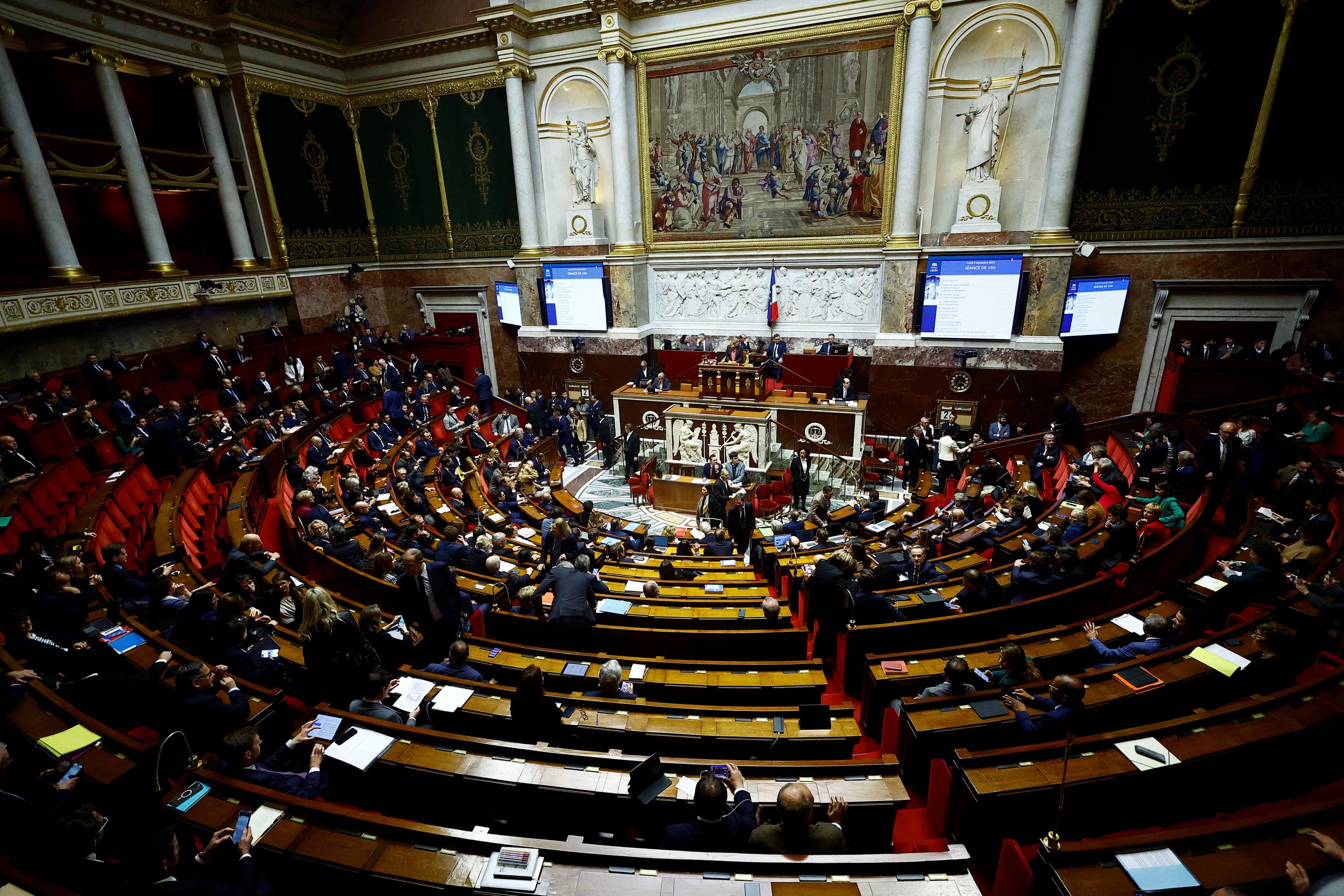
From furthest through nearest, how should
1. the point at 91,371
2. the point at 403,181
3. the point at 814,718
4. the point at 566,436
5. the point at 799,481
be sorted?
1. the point at 403,181
2. the point at 566,436
3. the point at 799,481
4. the point at 91,371
5. the point at 814,718

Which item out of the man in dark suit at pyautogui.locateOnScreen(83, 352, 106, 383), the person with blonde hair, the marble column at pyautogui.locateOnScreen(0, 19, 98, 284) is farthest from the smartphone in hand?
the marble column at pyautogui.locateOnScreen(0, 19, 98, 284)

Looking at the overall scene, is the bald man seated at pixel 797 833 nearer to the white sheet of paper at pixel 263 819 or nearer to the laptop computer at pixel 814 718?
the laptop computer at pixel 814 718

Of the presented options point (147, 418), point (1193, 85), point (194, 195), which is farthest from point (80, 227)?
point (1193, 85)

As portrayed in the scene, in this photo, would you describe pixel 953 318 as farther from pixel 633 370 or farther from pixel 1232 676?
pixel 1232 676

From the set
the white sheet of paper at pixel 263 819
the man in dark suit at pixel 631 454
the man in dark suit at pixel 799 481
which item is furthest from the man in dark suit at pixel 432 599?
the man in dark suit at pixel 631 454

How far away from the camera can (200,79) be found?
52.7ft

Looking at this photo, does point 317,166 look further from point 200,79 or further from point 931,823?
point 931,823

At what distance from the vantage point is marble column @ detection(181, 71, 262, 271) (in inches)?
639

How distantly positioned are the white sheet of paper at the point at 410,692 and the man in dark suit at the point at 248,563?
272 cm

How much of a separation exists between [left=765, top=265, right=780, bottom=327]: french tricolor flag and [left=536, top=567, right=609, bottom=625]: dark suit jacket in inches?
495

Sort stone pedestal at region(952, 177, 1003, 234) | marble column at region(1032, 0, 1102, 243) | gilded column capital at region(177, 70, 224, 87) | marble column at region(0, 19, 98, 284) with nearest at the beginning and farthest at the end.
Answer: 1. marble column at region(0, 19, 98, 284)
2. marble column at region(1032, 0, 1102, 243)
3. stone pedestal at region(952, 177, 1003, 234)
4. gilded column capital at region(177, 70, 224, 87)

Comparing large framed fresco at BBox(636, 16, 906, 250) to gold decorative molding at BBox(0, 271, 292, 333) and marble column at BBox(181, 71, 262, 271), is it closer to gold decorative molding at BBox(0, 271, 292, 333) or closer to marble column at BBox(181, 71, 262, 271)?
marble column at BBox(181, 71, 262, 271)

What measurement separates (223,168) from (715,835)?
2119 cm

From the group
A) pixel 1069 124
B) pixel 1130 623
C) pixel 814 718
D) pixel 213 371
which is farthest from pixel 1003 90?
pixel 213 371
